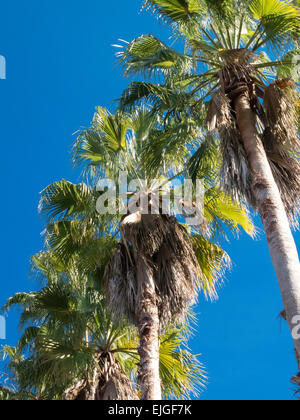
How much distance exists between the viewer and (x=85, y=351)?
34.7 ft

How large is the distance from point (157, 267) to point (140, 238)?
25.5 inches

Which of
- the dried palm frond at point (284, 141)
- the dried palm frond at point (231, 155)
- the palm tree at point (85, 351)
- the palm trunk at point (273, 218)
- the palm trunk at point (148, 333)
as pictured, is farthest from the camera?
the palm tree at point (85, 351)

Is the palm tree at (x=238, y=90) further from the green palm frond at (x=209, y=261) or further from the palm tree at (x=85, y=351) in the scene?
the palm tree at (x=85, y=351)

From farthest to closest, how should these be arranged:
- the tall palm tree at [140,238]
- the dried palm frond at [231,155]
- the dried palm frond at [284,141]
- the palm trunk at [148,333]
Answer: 1. the tall palm tree at [140,238]
2. the palm trunk at [148,333]
3. the dried palm frond at [284,141]
4. the dried palm frond at [231,155]

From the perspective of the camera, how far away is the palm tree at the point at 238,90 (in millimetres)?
7703

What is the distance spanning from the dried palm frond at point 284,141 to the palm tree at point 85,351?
413cm

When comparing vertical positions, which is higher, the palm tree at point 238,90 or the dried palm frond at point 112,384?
the palm tree at point 238,90

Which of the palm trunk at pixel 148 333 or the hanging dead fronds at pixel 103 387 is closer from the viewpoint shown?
the palm trunk at pixel 148 333

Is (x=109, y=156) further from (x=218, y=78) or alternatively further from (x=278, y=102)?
(x=278, y=102)

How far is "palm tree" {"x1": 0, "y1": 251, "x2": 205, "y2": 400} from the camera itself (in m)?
10.1

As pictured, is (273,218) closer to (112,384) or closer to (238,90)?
(238,90)

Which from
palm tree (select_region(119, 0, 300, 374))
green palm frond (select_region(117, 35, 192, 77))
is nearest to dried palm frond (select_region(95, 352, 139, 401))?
palm tree (select_region(119, 0, 300, 374))

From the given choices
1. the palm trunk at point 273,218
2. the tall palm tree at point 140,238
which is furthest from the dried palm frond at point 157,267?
the palm trunk at point 273,218

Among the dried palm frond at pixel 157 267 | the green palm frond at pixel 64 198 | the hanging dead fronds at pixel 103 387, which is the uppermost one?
the green palm frond at pixel 64 198
